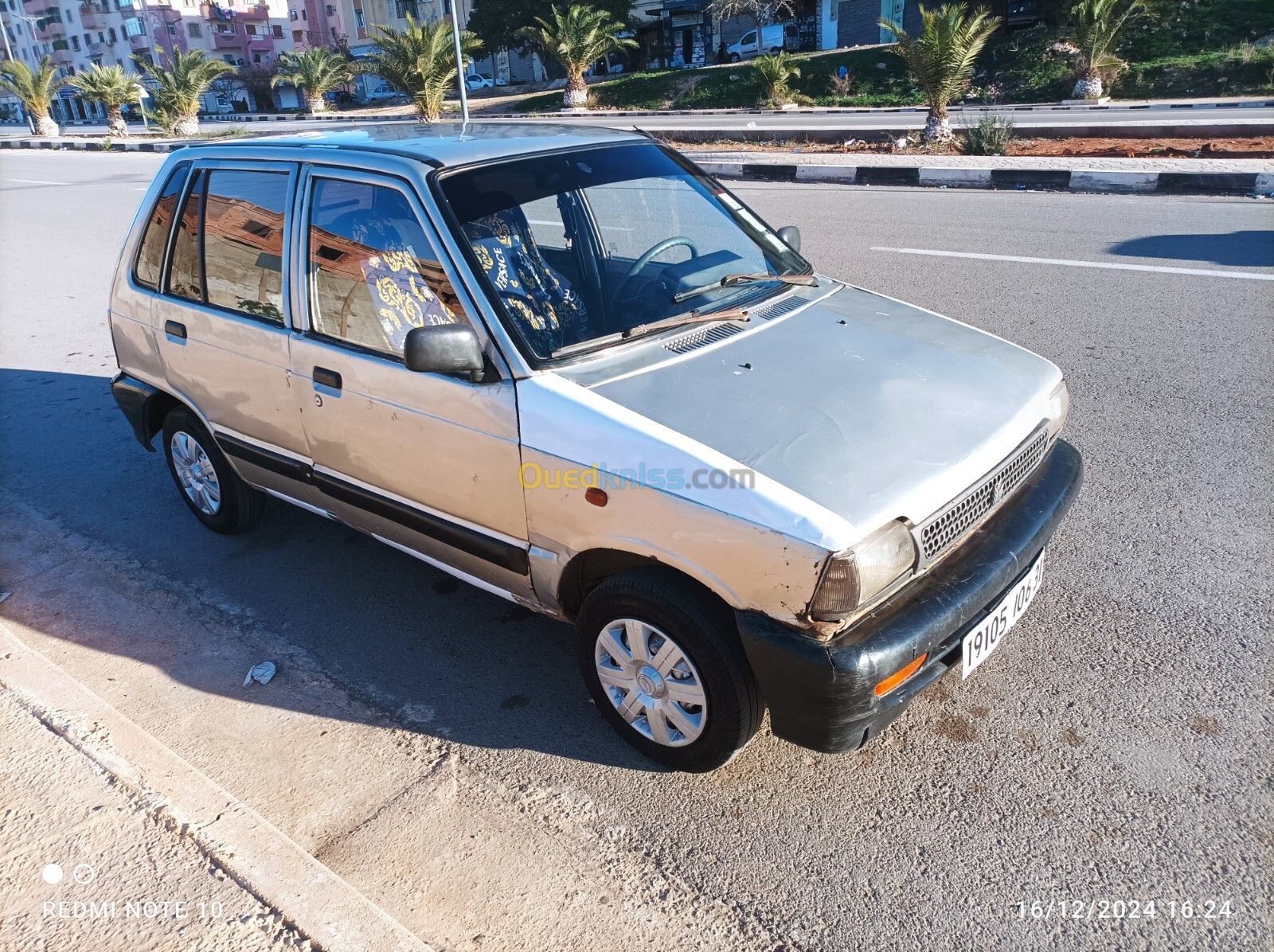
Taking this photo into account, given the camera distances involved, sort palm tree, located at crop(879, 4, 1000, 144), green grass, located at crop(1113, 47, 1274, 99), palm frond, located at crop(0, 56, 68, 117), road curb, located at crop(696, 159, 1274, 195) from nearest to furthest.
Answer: road curb, located at crop(696, 159, 1274, 195) < palm tree, located at crop(879, 4, 1000, 144) < green grass, located at crop(1113, 47, 1274, 99) < palm frond, located at crop(0, 56, 68, 117)

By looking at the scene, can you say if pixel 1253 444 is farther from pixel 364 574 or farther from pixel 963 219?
pixel 963 219

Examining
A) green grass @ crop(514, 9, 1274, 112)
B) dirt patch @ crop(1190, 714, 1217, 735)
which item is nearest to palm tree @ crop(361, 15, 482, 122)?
green grass @ crop(514, 9, 1274, 112)

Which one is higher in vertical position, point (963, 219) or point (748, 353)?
point (748, 353)

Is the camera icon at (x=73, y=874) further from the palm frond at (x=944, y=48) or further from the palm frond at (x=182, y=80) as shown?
the palm frond at (x=182, y=80)

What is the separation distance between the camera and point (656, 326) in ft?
9.71

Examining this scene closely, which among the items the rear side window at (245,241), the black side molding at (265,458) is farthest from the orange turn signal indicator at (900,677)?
the rear side window at (245,241)

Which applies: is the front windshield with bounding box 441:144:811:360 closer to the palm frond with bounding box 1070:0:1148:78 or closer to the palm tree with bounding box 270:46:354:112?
the palm frond with bounding box 1070:0:1148:78

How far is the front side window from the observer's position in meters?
2.92

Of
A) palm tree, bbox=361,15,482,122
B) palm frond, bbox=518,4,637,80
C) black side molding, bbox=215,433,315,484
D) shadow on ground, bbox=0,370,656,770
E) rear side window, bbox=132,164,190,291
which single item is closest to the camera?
shadow on ground, bbox=0,370,656,770

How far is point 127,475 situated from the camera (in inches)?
201

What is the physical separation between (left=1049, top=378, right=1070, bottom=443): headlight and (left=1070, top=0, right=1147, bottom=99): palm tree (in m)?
22.4

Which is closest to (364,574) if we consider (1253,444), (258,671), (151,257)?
(258,671)

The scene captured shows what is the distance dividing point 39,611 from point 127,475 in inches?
56.4

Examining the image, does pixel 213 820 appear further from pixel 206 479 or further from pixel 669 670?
pixel 206 479
